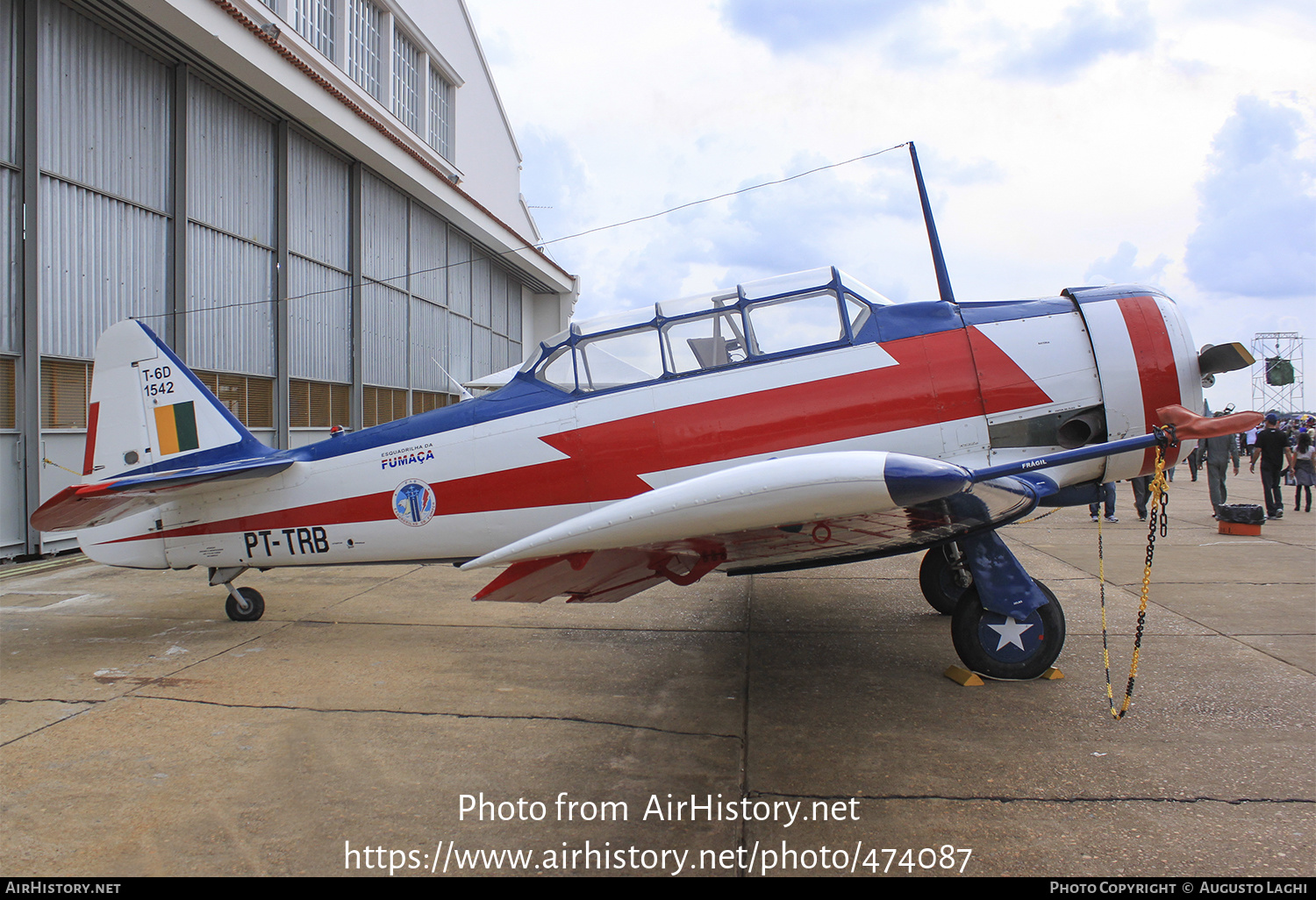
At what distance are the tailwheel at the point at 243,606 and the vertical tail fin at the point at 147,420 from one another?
1104mm

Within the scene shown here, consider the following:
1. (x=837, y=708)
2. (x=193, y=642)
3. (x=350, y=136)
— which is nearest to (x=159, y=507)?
(x=193, y=642)

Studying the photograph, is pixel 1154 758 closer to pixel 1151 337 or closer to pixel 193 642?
→ pixel 1151 337

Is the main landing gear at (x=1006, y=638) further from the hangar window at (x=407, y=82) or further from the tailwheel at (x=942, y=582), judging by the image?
the hangar window at (x=407, y=82)

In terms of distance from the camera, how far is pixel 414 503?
15.6 ft

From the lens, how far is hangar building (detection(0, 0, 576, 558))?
822cm

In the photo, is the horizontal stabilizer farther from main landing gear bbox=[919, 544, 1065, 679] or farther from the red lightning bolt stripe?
main landing gear bbox=[919, 544, 1065, 679]

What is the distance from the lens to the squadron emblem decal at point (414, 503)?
4.71 m

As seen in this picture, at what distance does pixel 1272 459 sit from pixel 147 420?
14875mm

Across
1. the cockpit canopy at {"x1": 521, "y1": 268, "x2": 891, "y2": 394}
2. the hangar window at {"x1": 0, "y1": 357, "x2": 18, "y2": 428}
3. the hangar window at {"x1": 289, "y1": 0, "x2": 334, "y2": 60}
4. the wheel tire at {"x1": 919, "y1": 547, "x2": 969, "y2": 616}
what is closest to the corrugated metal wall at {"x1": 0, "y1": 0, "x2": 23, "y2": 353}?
the hangar window at {"x1": 0, "y1": 357, "x2": 18, "y2": 428}

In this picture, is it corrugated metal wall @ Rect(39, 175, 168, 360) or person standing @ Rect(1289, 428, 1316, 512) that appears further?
person standing @ Rect(1289, 428, 1316, 512)

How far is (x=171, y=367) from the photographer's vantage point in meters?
5.68

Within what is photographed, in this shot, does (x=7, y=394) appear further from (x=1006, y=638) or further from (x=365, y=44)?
(x=365, y=44)

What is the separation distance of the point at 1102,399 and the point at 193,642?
20.3 feet

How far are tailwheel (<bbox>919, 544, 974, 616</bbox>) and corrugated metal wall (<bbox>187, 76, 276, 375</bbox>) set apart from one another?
1010 cm
